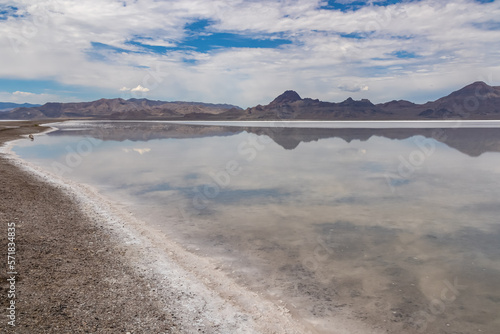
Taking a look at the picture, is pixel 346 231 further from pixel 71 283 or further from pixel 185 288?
pixel 71 283

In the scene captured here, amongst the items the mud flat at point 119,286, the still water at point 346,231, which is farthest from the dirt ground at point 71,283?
the still water at point 346,231

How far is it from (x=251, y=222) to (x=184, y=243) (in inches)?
110

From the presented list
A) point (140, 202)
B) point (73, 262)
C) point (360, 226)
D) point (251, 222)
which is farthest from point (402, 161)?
point (73, 262)

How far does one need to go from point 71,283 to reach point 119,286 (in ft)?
3.38

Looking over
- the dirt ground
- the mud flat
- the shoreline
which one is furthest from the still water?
the dirt ground

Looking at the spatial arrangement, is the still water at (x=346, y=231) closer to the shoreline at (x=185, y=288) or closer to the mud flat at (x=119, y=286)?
the shoreline at (x=185, y=288)

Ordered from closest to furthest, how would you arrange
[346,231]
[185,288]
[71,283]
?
[71,283], [185,288], [346,231]

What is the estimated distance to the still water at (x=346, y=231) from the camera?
7.04 meters

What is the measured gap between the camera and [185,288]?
292 inches

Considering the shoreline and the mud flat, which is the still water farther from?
the mud flat

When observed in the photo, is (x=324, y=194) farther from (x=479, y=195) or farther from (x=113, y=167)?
(x=113, y=167)

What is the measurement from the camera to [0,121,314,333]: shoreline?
20.4 feet

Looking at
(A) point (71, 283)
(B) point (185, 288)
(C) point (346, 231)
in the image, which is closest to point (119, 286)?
(A) point (71, 283)

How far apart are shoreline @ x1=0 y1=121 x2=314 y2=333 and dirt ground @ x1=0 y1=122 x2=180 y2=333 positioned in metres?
0.11
